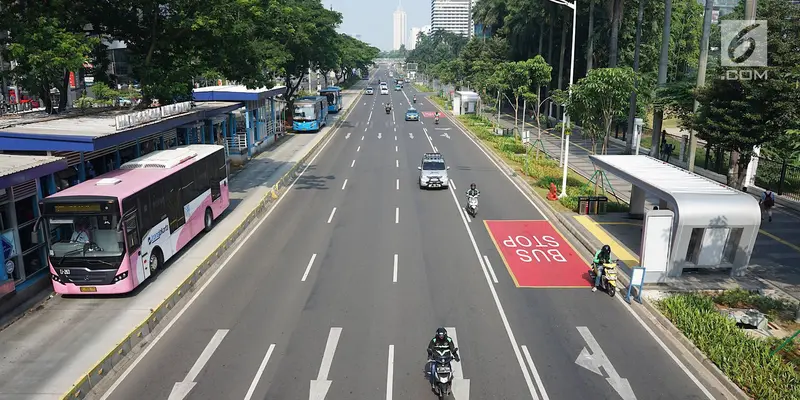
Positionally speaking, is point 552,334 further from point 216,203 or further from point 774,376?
point 216,203

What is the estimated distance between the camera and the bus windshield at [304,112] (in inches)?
2336

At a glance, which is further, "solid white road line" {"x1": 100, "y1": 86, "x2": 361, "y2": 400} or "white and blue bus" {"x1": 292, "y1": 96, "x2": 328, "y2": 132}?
"white and blue bus" {"x1": 292, "y1": 96, "x2": 328, "y2": 132}

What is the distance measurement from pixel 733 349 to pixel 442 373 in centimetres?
721

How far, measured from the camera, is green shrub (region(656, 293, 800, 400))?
1201cm

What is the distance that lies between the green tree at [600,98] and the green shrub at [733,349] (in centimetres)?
1470

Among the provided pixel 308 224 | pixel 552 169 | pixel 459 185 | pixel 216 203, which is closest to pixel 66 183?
pixel 216 203

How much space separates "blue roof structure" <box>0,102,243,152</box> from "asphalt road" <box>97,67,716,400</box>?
623 cm

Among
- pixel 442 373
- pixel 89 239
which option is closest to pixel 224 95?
pixel 89 239

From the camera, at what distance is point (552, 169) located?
3856 cm

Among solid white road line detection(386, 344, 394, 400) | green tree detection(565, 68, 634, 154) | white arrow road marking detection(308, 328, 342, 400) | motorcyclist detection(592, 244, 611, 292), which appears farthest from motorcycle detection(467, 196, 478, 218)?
solid white road line detection(386, 344, 394, 400)

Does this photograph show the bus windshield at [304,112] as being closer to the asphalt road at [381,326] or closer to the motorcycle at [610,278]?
the asphalt road at [381,326]

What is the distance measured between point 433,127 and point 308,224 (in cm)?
4382

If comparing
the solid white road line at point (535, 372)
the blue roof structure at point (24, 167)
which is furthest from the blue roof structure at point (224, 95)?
the solid white road line at point (535, 372)

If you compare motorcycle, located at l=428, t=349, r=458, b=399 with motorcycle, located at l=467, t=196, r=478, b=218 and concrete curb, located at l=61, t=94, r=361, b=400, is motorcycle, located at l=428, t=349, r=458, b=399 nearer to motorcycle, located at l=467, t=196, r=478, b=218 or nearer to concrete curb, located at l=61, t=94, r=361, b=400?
concrete curb, located at l=61, t=94, r=361, b=400
